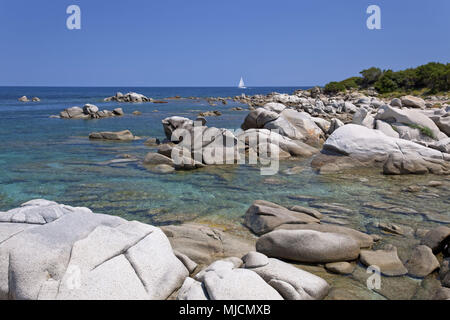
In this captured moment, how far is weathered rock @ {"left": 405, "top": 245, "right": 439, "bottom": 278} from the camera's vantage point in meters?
5.93

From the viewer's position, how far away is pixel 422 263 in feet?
20.0

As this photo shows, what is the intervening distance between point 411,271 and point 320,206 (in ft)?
12.5

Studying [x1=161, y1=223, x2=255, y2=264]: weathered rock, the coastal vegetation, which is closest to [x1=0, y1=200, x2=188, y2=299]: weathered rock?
[x1=161, y1=223, x2=255, y2=264]: weathered rock

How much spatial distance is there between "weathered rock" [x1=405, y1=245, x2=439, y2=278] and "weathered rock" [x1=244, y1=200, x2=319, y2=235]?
2.29 meters

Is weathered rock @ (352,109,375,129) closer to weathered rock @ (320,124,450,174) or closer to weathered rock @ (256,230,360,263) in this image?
weathered rock @ (320,124,450,174)

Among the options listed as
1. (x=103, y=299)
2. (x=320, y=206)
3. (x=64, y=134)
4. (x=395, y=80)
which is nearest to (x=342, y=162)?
(x=320, y=206)

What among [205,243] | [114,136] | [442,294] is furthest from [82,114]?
[442,294]

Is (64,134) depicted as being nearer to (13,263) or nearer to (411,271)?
(13,263)

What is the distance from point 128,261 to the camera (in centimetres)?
521

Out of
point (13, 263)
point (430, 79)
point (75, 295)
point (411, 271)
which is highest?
point (430, 79)

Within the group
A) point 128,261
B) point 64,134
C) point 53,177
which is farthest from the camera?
point 64,134

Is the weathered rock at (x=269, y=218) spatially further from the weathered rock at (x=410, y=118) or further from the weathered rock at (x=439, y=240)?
the weathered rock at (x=410, y=118)
